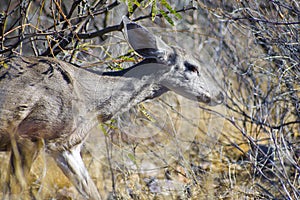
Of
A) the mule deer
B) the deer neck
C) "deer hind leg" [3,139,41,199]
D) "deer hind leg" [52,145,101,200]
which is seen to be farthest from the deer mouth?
"deer hind leg" [3,139,41,199]

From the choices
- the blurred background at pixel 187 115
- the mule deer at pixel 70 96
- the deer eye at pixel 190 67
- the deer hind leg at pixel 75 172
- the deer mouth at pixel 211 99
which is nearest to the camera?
the mule deer at pixel 70 96

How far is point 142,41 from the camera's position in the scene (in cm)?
465

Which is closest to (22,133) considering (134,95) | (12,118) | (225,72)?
(12,118)

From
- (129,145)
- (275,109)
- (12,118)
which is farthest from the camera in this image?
(275,109)

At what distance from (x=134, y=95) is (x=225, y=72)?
205cm

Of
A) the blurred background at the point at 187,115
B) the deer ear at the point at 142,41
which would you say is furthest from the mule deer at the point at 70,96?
the blurred background at the point at 187,115

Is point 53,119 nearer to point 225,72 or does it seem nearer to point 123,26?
point 123,26

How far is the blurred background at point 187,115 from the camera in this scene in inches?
190

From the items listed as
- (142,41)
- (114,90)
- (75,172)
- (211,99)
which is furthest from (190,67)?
(75,172)

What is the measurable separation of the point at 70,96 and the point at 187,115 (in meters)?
2.74

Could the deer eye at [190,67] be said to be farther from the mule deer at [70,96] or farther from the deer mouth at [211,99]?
the deer mouth at [211,99]

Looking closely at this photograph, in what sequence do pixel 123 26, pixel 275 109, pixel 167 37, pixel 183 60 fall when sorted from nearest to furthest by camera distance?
1. pixel 123 26
2. pixel 183 60
3. pixel 275 109
4. pixel 167 37

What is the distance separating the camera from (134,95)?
4.73 metres

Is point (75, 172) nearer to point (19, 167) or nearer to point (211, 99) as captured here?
point (19, 167)
